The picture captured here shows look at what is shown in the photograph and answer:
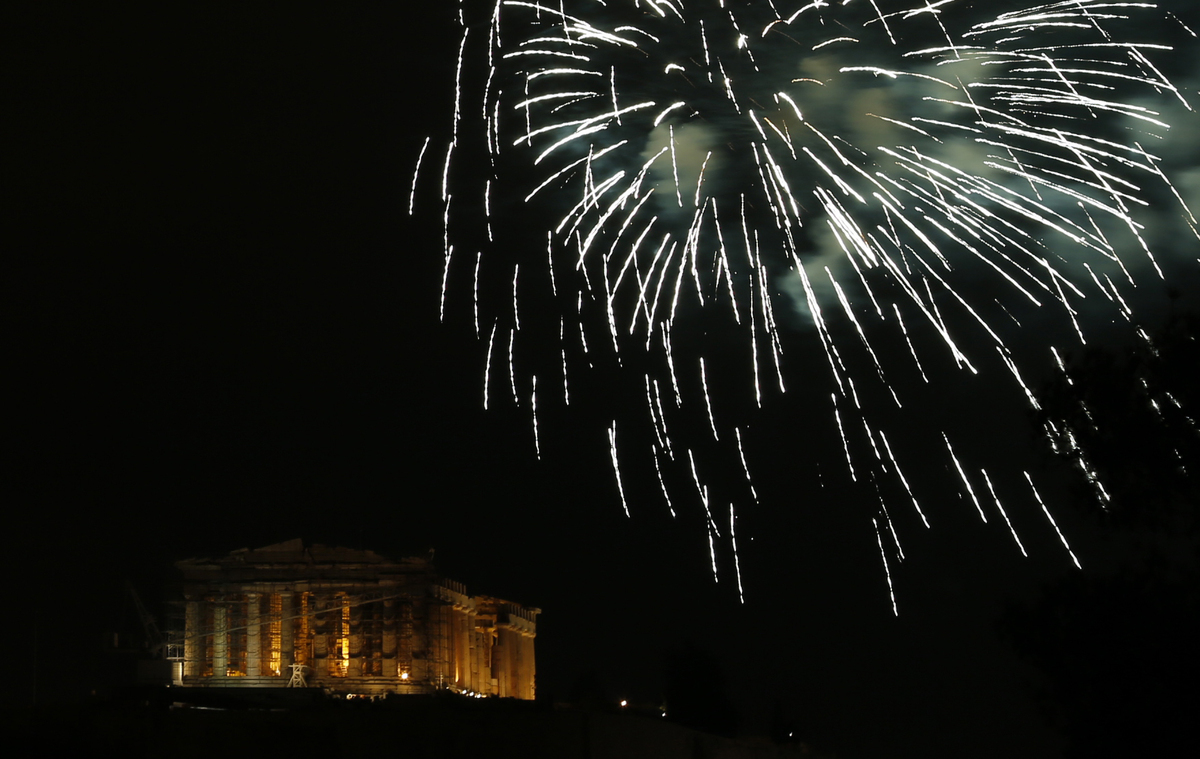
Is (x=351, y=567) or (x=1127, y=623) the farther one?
(x=351, y=567)

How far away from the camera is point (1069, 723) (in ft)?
78.8

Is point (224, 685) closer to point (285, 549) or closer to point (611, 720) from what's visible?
point (285, 549)

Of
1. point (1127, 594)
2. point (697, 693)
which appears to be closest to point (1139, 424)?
point (1127, 594)

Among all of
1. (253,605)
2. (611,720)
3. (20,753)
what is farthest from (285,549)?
(20,753)

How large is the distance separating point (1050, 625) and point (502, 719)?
19.9 meters

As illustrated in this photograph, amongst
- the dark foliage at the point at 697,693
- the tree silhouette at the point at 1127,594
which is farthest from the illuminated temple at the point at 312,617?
the tree silhouette at the point at 1127,594

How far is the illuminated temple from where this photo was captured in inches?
3556

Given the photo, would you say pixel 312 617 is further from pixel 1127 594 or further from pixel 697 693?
pixel 1127 594

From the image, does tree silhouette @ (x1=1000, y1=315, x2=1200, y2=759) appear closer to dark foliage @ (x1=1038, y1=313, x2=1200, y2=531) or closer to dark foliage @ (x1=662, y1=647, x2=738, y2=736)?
dark foliage @ (x1=1038, y1=313, x2=1200, y2=531)

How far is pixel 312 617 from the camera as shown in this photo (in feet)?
298

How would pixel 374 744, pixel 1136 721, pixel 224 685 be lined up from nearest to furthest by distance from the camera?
pixel 1136 721 → pixel 374 744 → pixel 224 685

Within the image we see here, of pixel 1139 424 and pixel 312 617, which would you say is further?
pixel 312 617

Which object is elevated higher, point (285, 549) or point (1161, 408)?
point (285, 549)

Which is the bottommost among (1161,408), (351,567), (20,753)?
(20,753)
